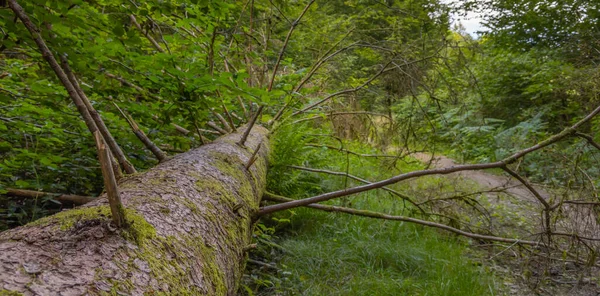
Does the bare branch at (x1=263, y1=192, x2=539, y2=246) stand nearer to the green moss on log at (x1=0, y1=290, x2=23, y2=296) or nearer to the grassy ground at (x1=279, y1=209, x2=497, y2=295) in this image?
the grassy ground at (x1=279, y1=209, x2=497, y2=295)

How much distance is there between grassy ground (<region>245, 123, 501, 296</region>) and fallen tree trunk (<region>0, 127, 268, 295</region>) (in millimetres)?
913

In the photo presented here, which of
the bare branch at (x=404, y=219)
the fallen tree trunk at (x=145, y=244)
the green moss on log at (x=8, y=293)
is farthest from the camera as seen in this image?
the bare branch at (x=404, y=219)

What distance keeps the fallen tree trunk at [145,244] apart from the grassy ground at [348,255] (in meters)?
0.91

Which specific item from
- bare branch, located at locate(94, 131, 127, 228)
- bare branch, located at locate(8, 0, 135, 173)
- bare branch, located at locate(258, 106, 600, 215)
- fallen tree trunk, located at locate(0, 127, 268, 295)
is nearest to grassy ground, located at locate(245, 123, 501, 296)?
bare branch, located at locate(258, 106, 600, 215)

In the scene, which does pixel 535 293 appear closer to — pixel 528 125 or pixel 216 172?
pixel 216 172

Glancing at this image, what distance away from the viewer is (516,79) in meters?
9.85

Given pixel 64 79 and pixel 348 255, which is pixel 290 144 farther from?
pixel 64 79

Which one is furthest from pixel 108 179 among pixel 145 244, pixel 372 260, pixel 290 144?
pixel 290 144

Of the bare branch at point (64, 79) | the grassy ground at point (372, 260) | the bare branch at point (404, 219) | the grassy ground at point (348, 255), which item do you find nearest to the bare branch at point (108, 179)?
the bare branch at point (64, 79)

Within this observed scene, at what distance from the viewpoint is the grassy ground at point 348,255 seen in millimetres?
2598

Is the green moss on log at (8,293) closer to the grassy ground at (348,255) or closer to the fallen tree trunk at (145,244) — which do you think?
the fallen tree trunk at (145,244)

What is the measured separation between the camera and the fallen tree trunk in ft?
2.45

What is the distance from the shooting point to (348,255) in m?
3.05

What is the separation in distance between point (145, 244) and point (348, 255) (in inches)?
93.6
